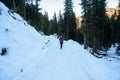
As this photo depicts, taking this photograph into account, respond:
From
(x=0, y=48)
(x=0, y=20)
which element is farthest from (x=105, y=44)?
(x=0, y=48)

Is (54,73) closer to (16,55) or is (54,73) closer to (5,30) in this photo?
(16,55)

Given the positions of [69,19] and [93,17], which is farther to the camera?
[69,19]

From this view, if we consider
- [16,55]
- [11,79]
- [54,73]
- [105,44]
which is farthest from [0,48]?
[105,44]

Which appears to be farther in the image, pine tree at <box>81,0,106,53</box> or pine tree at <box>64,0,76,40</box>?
pine tree at <box>64,0,76,40</box>

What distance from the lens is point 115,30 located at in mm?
50750

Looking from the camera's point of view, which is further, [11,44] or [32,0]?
[32,0]

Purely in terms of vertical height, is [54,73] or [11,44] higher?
[11,44]

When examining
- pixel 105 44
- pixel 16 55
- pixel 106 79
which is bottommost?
pixel 105 44

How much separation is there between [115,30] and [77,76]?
4534 centimetres

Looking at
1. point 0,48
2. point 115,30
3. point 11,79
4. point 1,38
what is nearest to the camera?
point 11,79

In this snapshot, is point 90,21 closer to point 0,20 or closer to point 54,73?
point 0,20

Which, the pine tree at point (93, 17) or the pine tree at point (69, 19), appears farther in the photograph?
the pine tree at point (69, 19)

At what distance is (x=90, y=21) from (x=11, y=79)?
26.2 metres

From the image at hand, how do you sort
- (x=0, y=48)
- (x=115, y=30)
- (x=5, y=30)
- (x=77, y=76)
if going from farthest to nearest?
(x=115, y=30) → (x=5, y=30) → (x=0, y=48) → (x=77, y=76)
